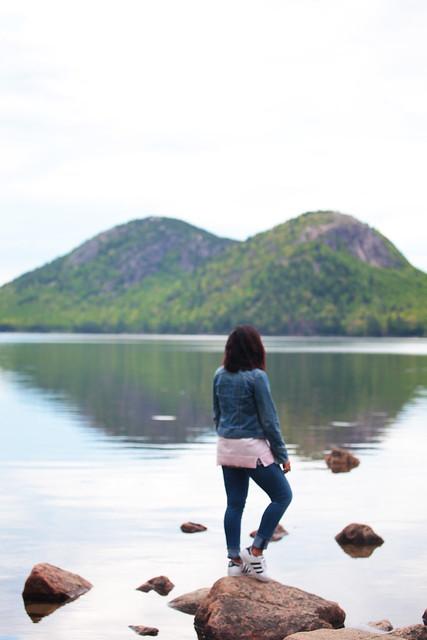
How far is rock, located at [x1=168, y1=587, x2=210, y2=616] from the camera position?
1448cm

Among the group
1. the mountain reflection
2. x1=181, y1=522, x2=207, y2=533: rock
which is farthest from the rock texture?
the mountain reflection

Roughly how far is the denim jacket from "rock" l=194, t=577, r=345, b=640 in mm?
1648

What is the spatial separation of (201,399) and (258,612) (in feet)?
135

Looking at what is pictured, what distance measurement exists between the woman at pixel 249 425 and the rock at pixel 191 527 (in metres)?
6.02

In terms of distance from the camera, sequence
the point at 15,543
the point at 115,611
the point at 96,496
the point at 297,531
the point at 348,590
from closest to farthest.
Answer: the point at 115,611 < the point at 348,590 < the point at 15,543 < the point at 297,531 < the point at 96,496

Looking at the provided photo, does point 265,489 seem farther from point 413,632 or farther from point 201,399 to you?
point 201,399

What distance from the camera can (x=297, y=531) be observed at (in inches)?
786

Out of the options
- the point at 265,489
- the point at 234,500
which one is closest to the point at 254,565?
the point at 234,500

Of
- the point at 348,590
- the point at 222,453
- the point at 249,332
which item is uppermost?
the point at 249,332

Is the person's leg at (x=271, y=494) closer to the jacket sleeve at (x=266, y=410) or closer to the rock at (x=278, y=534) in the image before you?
the jacket sleeve at (x=266, y=410)

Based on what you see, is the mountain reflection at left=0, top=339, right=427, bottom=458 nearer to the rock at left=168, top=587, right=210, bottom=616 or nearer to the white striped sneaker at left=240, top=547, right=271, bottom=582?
the rock at left=168, top=587, right=210, bottom=616

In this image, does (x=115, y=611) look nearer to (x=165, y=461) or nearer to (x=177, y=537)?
(x=177, y=537)

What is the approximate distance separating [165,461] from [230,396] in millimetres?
16462

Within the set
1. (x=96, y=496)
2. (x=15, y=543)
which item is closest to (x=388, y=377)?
(x=96, y=496)
